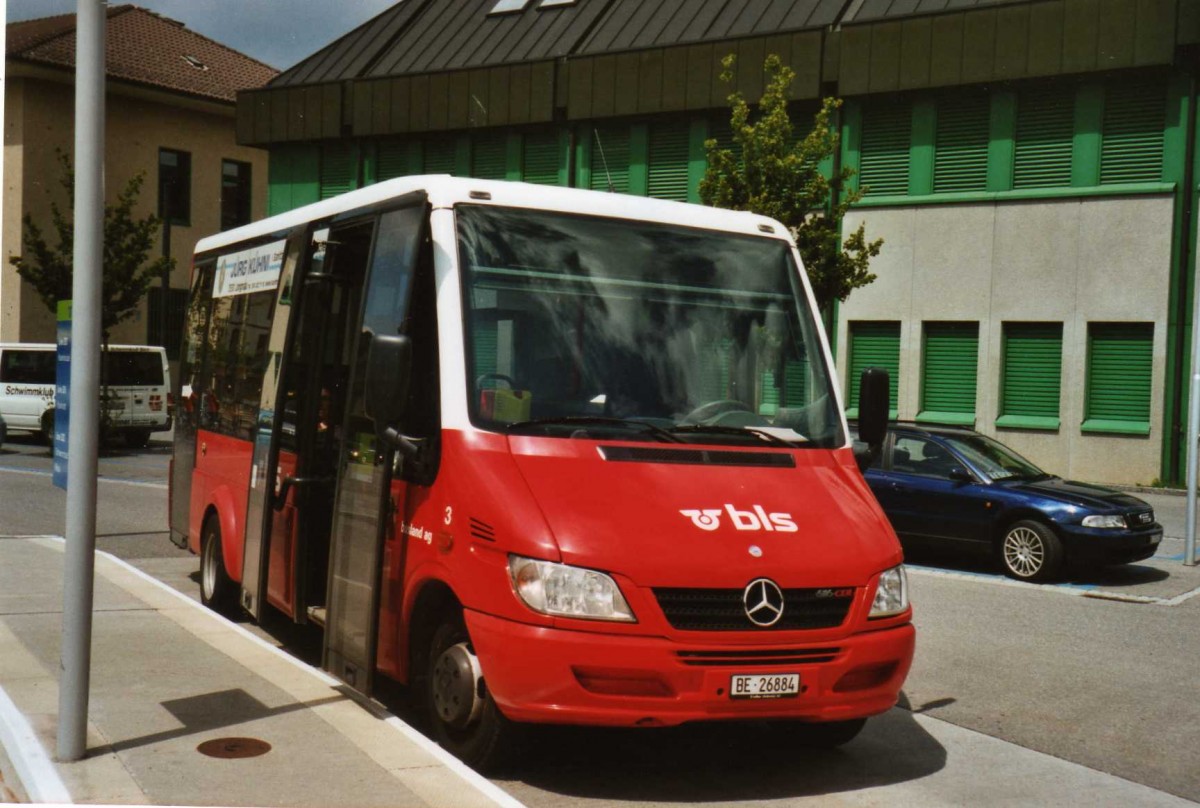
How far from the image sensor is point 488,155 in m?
35.2

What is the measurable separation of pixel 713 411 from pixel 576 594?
144cm

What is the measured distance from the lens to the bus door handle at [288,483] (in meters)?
7.99

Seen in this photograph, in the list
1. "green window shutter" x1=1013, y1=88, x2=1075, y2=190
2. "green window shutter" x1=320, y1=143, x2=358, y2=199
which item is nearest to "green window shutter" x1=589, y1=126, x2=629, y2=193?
"green window shutter" x1=320, y1=143, x2=358, y2=199

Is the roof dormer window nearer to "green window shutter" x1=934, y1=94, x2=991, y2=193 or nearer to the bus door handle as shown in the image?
"green window shutter" x1=934, y1=94, x2=991, y2=193

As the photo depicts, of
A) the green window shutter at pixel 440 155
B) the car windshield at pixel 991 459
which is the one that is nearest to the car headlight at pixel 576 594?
the car windshield at pixel 991 459

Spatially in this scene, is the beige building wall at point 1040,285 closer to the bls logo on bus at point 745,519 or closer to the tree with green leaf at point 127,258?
the tree with green leaf at point 127,258

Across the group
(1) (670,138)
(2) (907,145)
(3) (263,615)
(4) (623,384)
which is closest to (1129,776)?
(4) (623,384)

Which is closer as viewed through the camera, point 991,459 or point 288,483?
Result: point 288,483

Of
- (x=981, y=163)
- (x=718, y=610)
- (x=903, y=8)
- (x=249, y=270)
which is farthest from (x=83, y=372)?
(x=903, y=8)

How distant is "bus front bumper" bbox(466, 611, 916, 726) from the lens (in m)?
5.52

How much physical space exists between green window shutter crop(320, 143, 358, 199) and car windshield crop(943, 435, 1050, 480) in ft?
85.0

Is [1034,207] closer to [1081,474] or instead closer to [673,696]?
[1081,474]

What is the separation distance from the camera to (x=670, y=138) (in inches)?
1267

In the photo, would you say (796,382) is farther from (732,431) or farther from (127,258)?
(127,258)
